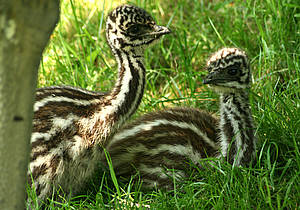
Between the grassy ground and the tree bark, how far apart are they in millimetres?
1385

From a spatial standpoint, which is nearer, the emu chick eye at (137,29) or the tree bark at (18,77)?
the tree bark at (18,77)

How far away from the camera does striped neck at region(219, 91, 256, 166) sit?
10.7 ft

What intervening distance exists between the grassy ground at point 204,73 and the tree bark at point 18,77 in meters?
1.39

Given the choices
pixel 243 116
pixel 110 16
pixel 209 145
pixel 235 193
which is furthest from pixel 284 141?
pixel 110 16

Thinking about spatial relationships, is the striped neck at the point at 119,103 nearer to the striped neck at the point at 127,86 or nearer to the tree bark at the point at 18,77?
the striped neck at the point at 127,86

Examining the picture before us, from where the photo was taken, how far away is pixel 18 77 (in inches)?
53.2

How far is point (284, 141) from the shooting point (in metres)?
3.28

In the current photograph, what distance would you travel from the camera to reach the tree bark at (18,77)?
4.23 feet

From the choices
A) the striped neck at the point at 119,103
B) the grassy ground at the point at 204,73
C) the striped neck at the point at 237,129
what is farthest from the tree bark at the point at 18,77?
the striped neck at the point at 237,129

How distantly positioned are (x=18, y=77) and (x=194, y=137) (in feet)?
7.52

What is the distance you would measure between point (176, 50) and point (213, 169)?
Result: 1.98 metres

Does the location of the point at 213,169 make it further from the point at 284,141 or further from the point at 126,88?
the point at 126,88

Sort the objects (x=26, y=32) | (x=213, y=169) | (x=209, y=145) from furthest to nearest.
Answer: (x=209, y=145), (x=213, y=169), (x=26, y=32)

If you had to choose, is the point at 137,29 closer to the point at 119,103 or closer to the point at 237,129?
the point at 119,103
